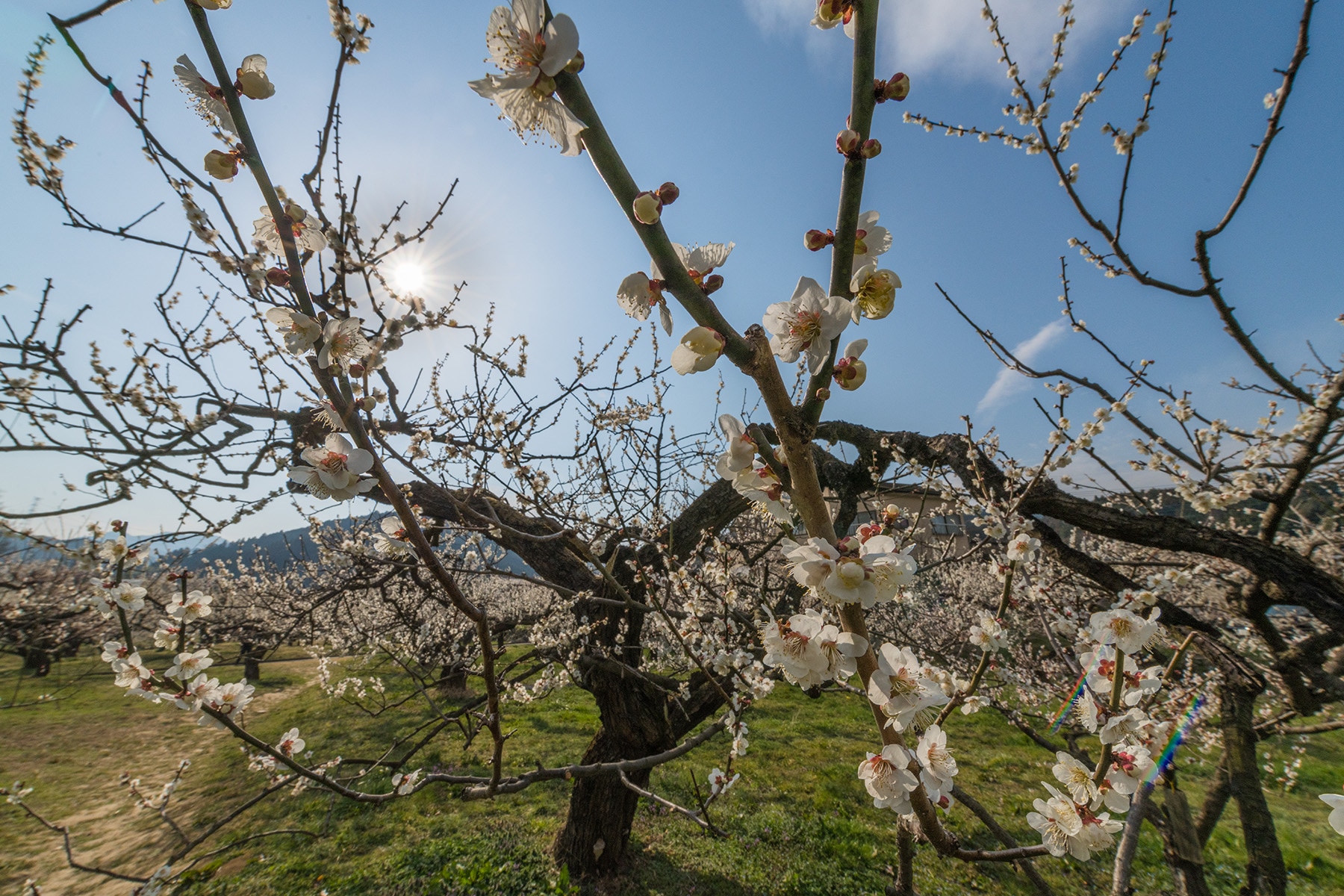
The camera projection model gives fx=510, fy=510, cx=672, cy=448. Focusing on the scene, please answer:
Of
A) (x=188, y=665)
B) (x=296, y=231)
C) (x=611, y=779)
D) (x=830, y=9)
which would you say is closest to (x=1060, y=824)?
(x=830, y=9)

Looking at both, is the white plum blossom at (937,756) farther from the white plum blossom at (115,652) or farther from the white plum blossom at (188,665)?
the white plum blossom at (115,652)

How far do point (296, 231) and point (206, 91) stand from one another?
261 mm

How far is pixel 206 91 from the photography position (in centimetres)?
97

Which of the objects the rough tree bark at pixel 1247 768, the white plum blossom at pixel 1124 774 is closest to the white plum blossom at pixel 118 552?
the white plum blossom at pixel 1124 774

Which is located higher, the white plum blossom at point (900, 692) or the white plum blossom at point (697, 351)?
the white plum blossom at point (697, 351)

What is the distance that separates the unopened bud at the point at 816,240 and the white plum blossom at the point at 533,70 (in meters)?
0.35

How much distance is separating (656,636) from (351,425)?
8.44 meters

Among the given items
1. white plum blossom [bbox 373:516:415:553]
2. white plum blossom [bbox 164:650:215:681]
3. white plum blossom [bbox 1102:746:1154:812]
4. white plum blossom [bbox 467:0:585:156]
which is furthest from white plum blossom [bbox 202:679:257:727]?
white plum blossom [bbox 1102:746:1154:812]

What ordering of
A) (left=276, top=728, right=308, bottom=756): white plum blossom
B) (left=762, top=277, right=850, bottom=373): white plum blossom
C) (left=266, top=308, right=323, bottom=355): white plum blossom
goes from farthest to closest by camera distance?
(left=276, top=728, right=308, bottom=756): white plum blossom < (left=266, top=308, right=323, bottom=355): white plum blossom < (left=762, top=277, right=850, bottom=373): white plum blossom

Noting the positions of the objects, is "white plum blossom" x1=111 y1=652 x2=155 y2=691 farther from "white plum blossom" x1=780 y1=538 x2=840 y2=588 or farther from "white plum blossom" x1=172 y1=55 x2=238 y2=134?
"white plum blossom" x1=780 y1=538 x2=840 y2=588

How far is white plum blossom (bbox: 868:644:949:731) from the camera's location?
0.84 m

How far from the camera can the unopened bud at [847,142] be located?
0.65 metres

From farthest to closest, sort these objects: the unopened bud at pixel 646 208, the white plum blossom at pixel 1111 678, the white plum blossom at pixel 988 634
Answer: the white plum blossom at pixel 988 634 < the white plum blossom at pixel 1111 678 < the unopened bud at pixel 646 208

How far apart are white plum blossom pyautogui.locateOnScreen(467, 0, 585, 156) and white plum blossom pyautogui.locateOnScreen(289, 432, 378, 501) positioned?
0.73 meters
